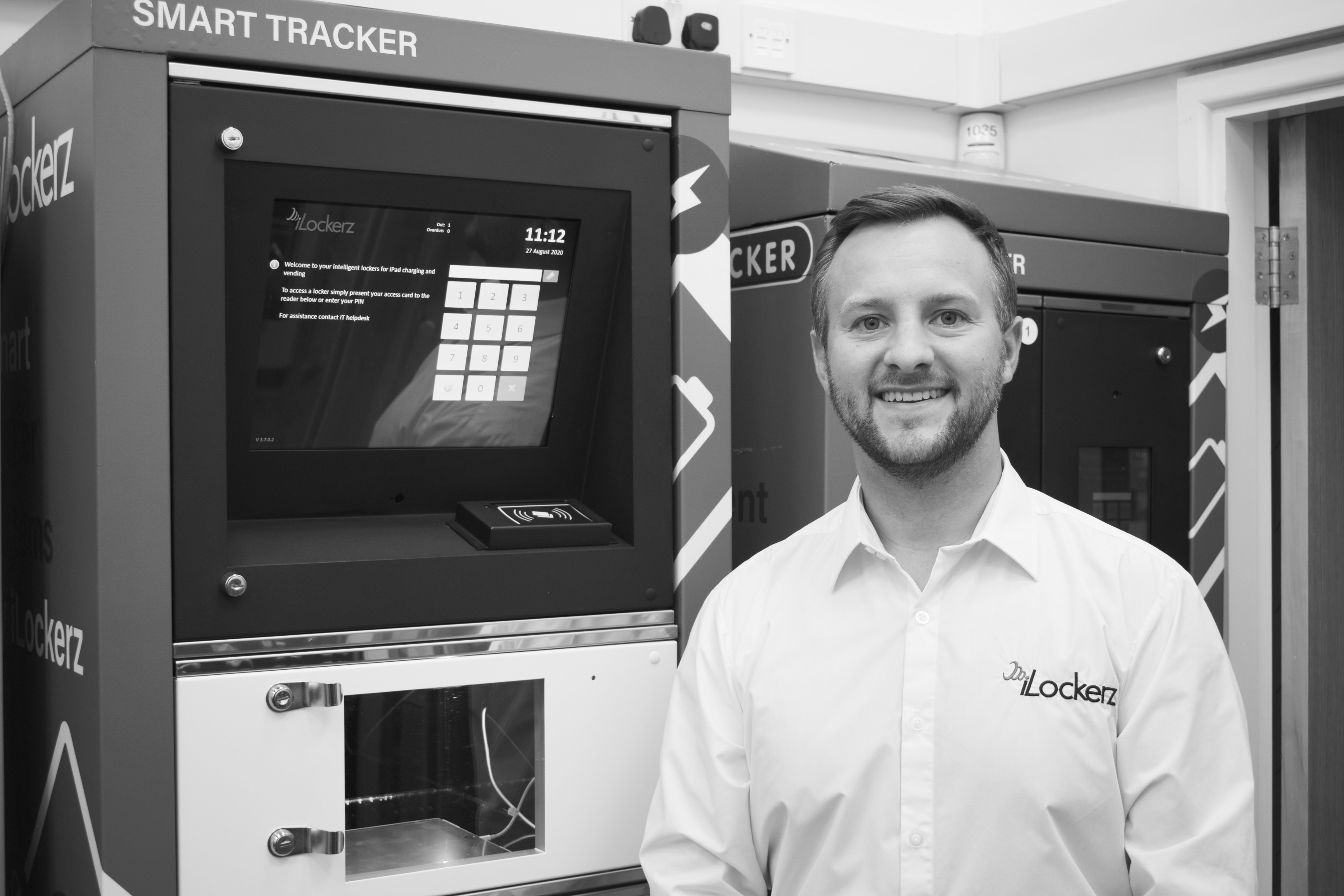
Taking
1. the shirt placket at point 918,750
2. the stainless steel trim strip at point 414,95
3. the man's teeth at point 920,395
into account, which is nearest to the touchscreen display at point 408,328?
the stainless steel trim strip at point 414,95

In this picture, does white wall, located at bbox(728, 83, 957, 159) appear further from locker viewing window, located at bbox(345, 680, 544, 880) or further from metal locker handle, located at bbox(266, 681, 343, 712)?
metal locker handle, located at bbox(266, 681, 343, 712)

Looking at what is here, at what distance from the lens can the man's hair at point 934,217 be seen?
1496mm

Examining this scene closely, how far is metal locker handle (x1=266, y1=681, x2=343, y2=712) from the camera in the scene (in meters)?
1.44

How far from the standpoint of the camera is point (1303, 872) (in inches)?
96.7

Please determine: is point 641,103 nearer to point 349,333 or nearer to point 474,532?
point 349,333

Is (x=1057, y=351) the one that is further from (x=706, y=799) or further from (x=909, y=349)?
(x=706, y=799)

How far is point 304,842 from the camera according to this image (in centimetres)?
145

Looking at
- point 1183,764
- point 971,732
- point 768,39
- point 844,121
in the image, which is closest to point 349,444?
point 971,732

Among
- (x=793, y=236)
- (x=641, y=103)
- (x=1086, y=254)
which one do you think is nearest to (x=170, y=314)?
(x=641, y=103)

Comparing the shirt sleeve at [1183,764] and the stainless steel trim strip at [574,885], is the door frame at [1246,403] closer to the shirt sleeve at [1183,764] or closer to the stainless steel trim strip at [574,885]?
the shirt sleeve at [1183,764]

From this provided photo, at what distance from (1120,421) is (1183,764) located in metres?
0.94

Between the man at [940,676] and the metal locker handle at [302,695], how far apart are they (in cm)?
40

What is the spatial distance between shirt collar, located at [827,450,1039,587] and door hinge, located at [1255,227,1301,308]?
121 centimetres

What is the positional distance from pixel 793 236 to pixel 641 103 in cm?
35
